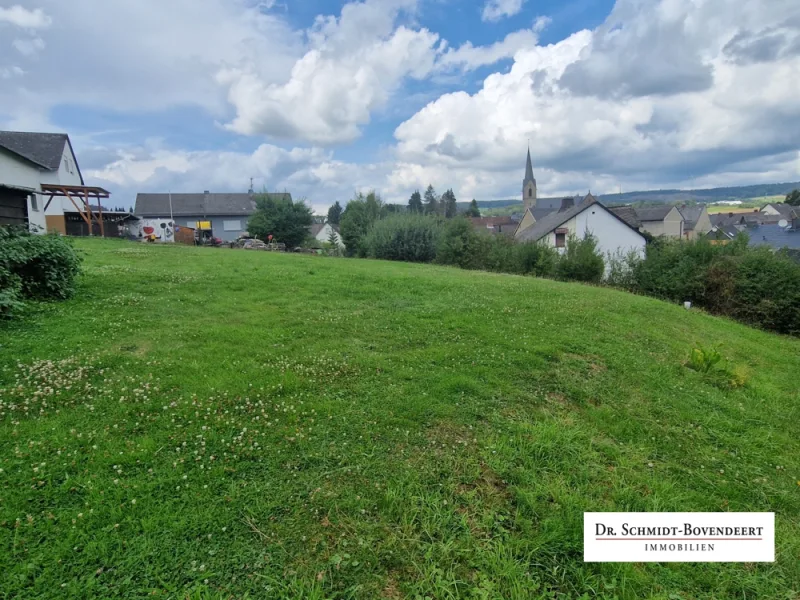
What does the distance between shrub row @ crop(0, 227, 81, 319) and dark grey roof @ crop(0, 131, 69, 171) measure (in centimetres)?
2939

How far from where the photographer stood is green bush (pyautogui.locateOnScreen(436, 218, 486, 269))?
2833 centimetres

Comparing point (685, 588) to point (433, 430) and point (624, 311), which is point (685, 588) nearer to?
point (433, 430)

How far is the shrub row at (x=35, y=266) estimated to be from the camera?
5.86m

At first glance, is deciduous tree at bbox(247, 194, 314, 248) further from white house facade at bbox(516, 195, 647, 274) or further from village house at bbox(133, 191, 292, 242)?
white house facade at bbox(516, 195, 647, 274)

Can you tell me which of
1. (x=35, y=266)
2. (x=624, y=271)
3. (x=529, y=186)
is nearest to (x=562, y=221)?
(x=624, y=271)

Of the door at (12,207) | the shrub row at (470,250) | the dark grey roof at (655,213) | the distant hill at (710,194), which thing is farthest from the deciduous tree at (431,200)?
the door at (12,207)

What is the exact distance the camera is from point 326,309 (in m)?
7.60

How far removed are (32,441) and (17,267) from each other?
4.88 metres

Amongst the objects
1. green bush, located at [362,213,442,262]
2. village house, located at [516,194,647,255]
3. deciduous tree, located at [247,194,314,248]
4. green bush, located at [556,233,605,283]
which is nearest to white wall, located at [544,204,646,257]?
village house, located at [516,194,647,255]

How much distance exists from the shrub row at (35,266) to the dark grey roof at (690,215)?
249 feet

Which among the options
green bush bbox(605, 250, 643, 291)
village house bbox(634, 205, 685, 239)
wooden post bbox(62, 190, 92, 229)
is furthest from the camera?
village house bbox(634, 205, 685, 239)

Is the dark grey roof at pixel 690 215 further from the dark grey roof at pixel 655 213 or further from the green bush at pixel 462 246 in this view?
the green bush at pixel 462 246

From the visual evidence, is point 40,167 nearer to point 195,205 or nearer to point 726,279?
point 195,205

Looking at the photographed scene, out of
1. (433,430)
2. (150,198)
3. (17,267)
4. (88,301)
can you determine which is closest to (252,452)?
(433,430)
